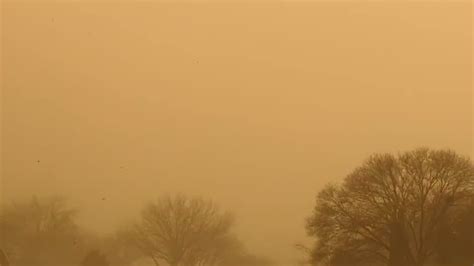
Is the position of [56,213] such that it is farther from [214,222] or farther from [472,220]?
[472,220]

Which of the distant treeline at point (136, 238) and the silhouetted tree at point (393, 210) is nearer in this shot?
the silhouetted tree at point (393, 210)

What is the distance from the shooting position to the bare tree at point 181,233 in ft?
301

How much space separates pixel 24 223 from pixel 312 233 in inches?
2429

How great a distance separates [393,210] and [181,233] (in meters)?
42.7

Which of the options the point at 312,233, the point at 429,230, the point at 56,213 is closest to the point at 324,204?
the point at 312,233

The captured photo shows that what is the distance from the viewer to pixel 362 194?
5716 cm

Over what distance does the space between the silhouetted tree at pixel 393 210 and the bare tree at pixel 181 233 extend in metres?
36.2

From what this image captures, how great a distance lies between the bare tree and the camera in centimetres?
9169

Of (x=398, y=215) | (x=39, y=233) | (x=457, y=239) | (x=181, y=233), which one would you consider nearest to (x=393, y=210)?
(x=398, y=215)

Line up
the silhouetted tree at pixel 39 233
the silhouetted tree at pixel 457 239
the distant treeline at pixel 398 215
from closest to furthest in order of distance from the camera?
the silhouetted tree at pixel 457 239
the distant treeline at pixel 398 215
the silhouetted tree at pixel 39 233

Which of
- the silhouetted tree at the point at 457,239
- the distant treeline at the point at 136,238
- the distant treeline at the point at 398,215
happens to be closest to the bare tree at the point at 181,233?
the distant treeline at the point at 136,238

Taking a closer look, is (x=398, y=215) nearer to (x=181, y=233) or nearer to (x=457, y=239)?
(x=457, y=239)

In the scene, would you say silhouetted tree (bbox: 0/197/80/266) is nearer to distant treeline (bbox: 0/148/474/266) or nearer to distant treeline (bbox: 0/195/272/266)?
distant treeline (bbox: 0/195/272/266)

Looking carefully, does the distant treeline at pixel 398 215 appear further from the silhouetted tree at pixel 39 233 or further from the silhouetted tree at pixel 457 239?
the silhouetted tree at pixel 39 233
